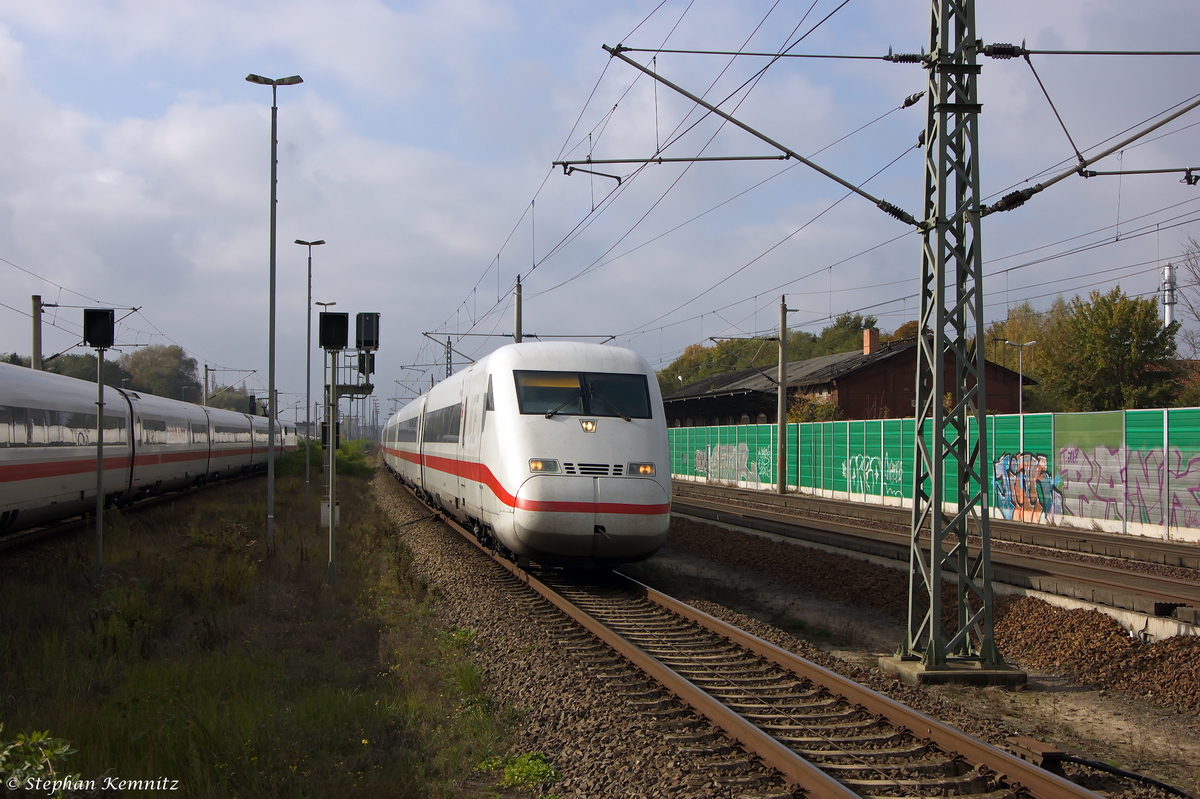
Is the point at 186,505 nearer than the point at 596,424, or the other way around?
the point at 596,424

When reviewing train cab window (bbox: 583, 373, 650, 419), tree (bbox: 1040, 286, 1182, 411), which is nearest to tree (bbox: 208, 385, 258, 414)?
tree (bbox: 1040, 286, 1182, 411)

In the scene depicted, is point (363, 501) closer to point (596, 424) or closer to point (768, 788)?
point (596, 424)

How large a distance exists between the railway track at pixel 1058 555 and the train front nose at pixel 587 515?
4.76 m

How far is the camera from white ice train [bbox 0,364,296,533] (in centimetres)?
1463

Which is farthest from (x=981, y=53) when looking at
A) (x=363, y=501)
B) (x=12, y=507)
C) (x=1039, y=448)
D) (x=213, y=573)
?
(x=363, y=501)

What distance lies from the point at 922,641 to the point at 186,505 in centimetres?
2225

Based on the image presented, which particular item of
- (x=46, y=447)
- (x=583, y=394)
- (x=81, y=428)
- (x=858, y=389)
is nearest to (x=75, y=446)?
(x=81, y=428)

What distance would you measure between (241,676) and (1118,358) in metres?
48.0

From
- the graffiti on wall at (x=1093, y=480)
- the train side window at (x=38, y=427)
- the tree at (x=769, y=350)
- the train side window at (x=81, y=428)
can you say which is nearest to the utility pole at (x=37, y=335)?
the train side window at (x=81, y=428)

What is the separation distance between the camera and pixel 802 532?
59.4 ft

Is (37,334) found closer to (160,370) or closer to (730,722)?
(730,722)

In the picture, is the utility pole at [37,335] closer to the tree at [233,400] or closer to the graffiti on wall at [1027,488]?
the graffiti on wall at [1027,488]

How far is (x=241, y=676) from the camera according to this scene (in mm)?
7367

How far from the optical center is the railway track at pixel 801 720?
5.27 metres
